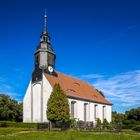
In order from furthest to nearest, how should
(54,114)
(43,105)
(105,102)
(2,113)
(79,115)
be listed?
(105,102) → (2,113) → (79,115) → (43,105) → (54,114)

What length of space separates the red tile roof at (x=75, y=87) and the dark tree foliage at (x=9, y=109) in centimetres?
1338

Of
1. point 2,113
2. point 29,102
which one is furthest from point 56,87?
point 2,113

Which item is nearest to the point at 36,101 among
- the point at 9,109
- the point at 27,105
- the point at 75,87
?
the point at 27,105

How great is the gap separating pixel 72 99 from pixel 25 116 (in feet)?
29.8

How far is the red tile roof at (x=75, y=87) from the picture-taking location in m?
52.0

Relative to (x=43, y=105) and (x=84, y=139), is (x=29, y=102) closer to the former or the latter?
(x=43, y=105)

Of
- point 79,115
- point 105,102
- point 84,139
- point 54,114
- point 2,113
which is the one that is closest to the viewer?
point 84,139

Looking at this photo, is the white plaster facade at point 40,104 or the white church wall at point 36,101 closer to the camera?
the white plaster facade at point 40,104

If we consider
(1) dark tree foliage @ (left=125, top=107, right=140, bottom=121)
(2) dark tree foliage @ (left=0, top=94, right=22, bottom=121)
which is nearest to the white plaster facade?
(2) dark tree foliage @ (left=0, top=94, right=22, bottom=121)

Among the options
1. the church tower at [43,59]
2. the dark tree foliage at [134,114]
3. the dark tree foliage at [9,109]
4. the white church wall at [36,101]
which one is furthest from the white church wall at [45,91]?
the dark tree foliage at [134,114]

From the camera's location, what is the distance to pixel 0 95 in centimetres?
6200

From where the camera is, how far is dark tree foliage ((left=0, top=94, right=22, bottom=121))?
59750mm

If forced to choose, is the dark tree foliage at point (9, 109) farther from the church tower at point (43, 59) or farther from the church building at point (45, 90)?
the church tower at point (43, 59)

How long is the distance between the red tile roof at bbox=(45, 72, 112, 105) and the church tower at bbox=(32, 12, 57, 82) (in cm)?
137
